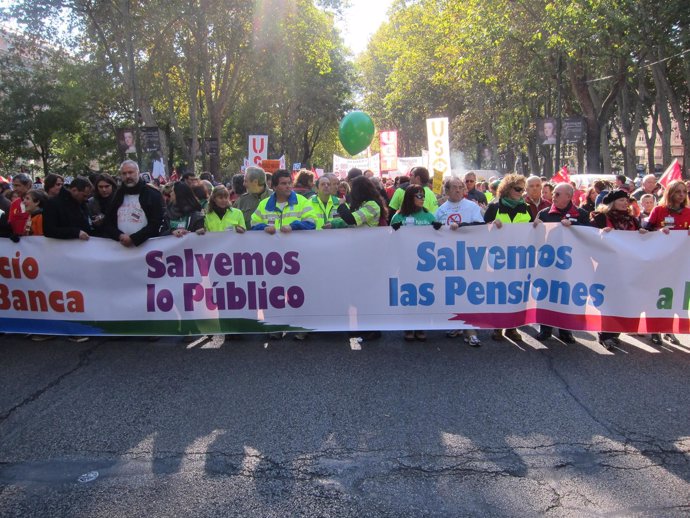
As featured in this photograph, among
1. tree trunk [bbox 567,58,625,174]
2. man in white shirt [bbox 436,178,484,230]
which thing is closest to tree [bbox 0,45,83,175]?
tree trunk [bbox 567,58,625,174]

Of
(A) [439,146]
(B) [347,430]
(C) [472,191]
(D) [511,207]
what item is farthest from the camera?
(A) [439,146]

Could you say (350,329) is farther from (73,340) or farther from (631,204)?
(631,204)

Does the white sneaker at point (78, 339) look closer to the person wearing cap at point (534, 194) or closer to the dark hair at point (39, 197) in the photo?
the dark hair at point (39, 197)

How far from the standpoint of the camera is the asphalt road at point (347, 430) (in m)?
3.20

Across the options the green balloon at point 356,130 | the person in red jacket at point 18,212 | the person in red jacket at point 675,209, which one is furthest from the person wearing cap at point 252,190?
the green balloon at point 356,130

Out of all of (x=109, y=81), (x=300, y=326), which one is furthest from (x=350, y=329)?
(x=109, y=81)

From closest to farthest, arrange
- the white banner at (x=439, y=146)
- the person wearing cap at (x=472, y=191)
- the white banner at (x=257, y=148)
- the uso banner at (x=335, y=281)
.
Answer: the uso banner at (x=335, y=281) → the person wearing cap at (x=472, y=191) → the white banner at (x=439, y=146) → the white banner at (x=257, y=148)

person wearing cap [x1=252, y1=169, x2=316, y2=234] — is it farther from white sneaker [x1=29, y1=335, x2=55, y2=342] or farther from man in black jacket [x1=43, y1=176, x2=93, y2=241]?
white sneaker [x1=29, y1=335, x2=55, y2=342]

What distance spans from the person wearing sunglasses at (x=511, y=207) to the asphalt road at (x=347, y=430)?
1.03 feet

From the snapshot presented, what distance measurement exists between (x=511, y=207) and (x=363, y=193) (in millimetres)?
1558

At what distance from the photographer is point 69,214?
632cm

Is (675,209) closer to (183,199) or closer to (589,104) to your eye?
(183,199)

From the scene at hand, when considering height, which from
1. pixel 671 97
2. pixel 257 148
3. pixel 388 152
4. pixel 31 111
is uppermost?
pixel 31 111

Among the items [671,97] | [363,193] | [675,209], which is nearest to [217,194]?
[363,193]
